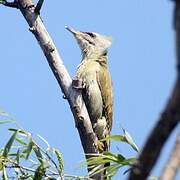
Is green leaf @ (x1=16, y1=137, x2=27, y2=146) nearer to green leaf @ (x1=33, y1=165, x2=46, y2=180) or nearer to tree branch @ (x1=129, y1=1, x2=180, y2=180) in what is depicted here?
green leaf @ (x1=33, y1=165, x2=46, y2=180)

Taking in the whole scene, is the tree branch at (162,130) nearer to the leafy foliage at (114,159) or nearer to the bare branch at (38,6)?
the leafy foliage at (114,159)

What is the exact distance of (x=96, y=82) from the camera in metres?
6.99

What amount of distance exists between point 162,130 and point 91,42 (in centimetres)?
722

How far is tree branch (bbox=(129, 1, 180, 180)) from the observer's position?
2.23 feet

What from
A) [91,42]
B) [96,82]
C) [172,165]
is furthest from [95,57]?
[172,165]

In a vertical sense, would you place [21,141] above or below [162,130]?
below

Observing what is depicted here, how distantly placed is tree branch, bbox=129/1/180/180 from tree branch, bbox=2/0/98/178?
133 inches

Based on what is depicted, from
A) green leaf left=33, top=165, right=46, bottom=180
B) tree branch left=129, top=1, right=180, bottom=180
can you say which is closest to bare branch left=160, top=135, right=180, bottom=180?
tree branch left=129, top=1, right=180, bottom=180

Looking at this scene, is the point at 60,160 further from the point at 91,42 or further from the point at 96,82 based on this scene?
the point at 91,42

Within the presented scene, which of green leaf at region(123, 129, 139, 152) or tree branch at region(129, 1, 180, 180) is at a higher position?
tree branch at region(129, 1, 180, 180)

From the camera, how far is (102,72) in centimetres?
723

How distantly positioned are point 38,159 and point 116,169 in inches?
24.0

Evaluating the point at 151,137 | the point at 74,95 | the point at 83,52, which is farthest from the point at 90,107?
the point at 151,137

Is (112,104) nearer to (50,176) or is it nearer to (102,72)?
(102,72)
